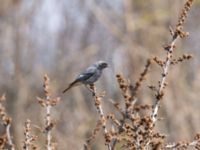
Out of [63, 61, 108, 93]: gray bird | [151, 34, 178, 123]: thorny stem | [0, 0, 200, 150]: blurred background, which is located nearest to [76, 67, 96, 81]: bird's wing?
[63, 61, 108, 93]: gray bird

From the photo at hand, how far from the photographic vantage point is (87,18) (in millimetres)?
26969

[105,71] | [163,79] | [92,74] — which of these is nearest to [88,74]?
[92,74]

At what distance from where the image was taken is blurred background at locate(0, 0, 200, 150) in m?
18.8

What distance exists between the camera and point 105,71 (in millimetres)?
19812

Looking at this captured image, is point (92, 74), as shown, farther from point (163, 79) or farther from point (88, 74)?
point (163, 79)

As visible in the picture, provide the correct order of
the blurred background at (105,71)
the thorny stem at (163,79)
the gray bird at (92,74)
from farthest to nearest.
A: 1. the blurred background at (105,71)
2. the gray bird at (92,74)
3. the thorny stem at (163,79)

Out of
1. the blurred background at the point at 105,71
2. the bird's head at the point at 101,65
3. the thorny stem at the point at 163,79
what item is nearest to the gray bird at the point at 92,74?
the bird's head at the point at 101,65

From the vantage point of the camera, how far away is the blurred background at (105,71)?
18.8m

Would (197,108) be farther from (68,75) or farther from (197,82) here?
(68,75)

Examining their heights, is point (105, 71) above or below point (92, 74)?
above

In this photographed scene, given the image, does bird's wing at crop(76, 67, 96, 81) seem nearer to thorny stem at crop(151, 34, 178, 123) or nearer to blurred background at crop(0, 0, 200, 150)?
thorny stem at crop(151, 34, 178, 123)

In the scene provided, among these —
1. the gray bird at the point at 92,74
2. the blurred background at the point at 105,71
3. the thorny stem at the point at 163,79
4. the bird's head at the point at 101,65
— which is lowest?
the thorny stem at the point at 163,79

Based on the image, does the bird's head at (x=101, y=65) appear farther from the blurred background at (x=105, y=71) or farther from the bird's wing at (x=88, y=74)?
the blurred background at (x=105, y=71)

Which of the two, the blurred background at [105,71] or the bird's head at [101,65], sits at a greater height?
the blurred background at [105,71]
